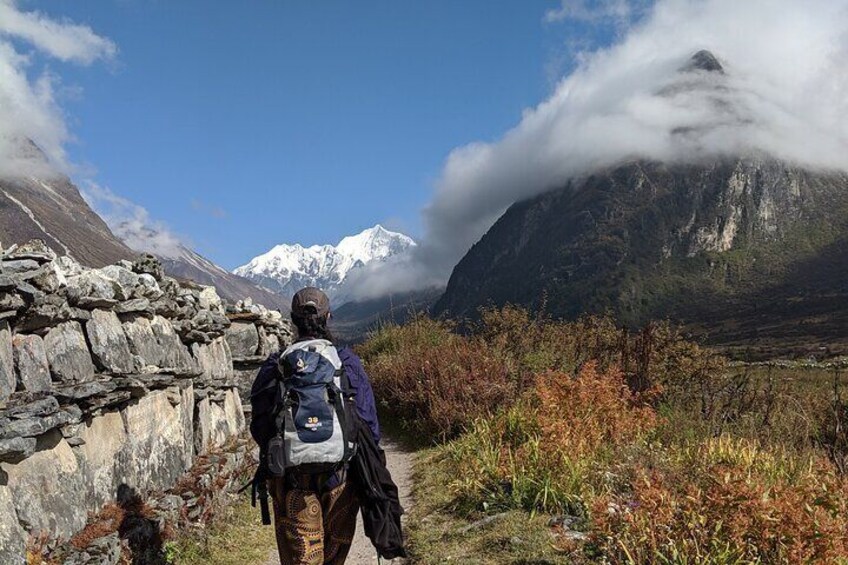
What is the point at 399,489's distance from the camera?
30.0 ft

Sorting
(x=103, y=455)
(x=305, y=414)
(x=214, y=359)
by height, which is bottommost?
(x=103, y=455)

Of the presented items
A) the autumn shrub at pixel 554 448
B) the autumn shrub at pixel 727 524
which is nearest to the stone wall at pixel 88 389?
the autumn shrub at pixel 554 448

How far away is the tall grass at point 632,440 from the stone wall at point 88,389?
344cm

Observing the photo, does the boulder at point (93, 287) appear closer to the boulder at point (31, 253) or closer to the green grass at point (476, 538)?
the boulder at point (31, 253)

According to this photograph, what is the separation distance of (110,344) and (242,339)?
520cm

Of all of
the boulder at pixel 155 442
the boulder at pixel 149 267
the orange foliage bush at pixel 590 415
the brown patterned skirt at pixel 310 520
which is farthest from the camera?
the boulder at pixel 149 267

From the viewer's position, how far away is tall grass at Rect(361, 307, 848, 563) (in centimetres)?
446

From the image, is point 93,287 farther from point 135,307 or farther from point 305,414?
point 305,414

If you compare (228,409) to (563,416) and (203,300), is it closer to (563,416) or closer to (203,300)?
(203,300)

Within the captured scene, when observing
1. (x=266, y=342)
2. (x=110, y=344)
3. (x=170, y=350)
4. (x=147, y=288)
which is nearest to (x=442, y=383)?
(x=266, y=342)

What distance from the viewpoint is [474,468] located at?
767cm

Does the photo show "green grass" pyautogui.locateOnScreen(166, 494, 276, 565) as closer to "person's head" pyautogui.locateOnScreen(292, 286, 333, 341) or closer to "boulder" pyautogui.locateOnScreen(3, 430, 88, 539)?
"boulder" pyautogui.locateOnScreen(3, 430, 88, 539)

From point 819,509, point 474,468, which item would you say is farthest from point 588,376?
point 819,509

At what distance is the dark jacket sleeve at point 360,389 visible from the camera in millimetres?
4484
